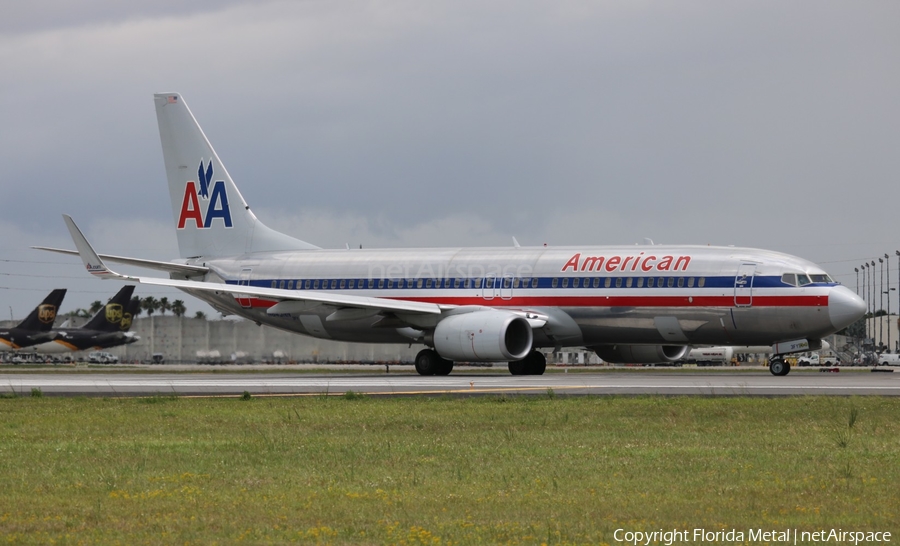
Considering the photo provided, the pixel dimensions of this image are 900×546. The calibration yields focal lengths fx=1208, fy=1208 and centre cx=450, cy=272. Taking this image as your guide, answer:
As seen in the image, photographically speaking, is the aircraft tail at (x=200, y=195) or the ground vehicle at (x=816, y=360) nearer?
the aircraft tail at (x=200, y=195)

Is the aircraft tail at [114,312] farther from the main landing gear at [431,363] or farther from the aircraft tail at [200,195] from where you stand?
the main landing gear at [431,363]

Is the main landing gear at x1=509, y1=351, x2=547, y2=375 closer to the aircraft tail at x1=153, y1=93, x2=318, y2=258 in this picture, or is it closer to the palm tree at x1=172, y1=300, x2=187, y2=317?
the aircraft tail at x1=153, y1=93, x2=318, y2=258

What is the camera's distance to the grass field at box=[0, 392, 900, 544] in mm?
10367

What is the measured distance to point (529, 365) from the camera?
141ft

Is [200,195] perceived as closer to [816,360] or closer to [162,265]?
[162,265]

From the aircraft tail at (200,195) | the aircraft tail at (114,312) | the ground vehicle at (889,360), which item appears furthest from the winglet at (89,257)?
the ground vehicle at (889,360)

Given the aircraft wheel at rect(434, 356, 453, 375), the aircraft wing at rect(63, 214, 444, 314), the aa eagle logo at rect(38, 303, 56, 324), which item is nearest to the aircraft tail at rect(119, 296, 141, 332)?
the aa eagle logo at rect(38, 303, 56, 324)

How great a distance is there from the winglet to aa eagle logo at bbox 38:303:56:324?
51.6 metres

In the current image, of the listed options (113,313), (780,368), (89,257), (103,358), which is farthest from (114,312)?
(780,368)

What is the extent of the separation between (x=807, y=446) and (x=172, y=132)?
3919cm

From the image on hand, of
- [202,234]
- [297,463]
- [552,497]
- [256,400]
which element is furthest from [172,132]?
[552,497]

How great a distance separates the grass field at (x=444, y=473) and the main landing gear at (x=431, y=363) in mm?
20069

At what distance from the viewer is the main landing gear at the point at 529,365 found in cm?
4262

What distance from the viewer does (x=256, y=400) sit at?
25703mm
